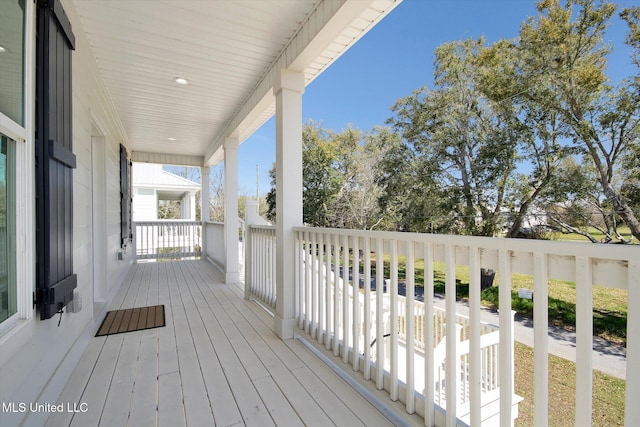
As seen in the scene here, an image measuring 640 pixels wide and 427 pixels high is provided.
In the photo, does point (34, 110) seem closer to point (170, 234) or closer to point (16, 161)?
point (16, 161)

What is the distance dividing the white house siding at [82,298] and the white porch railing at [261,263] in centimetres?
169

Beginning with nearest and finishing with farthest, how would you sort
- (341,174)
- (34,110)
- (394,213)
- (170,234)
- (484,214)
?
(34,110) → (170,234) → (484,214) → (394,213) → (341,174)

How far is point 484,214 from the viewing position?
32.3 ft

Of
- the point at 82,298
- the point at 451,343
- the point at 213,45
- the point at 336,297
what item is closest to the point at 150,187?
the point at 82,298

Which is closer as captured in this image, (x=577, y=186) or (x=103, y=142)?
(x=103, y=142)

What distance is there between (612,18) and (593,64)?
4.05 ft

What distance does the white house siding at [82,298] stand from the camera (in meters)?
1.34

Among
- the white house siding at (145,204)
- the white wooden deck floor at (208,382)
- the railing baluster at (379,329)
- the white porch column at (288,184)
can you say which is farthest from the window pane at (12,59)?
the white house siding at (145,204)

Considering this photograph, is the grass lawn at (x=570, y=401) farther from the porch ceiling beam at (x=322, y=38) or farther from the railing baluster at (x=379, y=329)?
the porch ceiling beam at (x=322, y=38)

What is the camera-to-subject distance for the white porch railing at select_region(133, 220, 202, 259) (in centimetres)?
815

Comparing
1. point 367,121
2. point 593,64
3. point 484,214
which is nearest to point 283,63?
point 484,214

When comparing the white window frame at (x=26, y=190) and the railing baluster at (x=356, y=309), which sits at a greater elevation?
the white window frame at (x=26, y=190)

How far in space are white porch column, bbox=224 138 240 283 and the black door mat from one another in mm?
1477

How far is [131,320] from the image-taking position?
3305 mm
